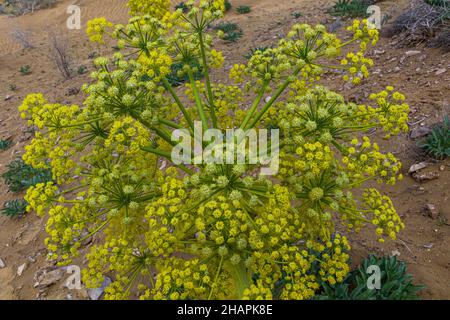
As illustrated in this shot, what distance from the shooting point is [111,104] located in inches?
89.5

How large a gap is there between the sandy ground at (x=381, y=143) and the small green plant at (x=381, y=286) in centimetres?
24

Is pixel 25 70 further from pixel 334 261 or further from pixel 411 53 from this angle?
pixel 334 261

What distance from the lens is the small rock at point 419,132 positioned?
4684 millimetres

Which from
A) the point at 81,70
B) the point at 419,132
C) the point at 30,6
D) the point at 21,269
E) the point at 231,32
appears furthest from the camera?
the point at 30,6

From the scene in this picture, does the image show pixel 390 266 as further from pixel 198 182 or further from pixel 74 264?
pixel 74 264

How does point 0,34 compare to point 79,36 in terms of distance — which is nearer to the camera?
point 79,36

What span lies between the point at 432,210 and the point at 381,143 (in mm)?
1344

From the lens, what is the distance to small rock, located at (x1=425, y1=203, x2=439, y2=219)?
3826mm

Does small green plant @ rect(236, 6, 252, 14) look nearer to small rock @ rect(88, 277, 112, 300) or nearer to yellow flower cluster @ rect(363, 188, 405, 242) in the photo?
small rock @ rect(88, 277, 112, 300)

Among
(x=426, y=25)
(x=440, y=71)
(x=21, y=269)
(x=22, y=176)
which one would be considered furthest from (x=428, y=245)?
(x=22, y=176)

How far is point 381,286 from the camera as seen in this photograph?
323 cm

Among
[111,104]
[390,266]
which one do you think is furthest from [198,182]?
[390,266]

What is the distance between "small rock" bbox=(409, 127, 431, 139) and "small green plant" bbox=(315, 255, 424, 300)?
7.01ft
